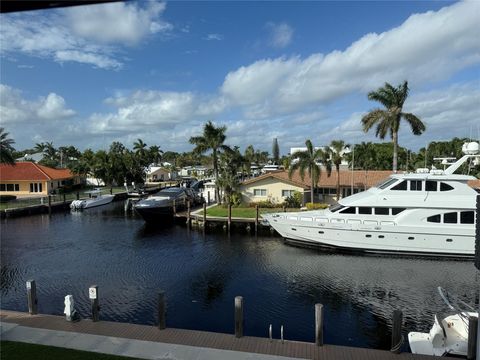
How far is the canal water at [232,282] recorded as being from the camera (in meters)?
15.4

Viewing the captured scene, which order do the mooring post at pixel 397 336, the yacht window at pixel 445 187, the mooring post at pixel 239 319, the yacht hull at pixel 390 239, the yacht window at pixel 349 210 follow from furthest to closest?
1. the yacht window at pixel 349 210
2. the yacht window at pixel 445 187
3. the yacht hull at pixel 390 239
4. the mooring post at pixel 239 319
5. the mooring post at pixel 397 336

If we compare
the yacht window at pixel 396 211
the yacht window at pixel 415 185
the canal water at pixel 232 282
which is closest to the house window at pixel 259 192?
the canal water at pixel 232 282

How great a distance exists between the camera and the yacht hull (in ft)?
80.2

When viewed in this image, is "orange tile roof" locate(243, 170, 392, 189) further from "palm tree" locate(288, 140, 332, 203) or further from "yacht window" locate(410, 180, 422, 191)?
"yacht window" locate(410, 180, 422, 191)

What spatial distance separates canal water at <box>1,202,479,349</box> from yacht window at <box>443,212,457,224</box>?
2543 mm

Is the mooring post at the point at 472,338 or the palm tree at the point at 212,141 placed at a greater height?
the palm tree at the point at 212,141

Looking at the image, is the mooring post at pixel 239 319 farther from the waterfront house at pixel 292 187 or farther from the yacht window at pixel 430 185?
the waterfront house at pixel 292 187

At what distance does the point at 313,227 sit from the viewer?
88.1 feet

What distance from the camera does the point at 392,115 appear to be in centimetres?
3844

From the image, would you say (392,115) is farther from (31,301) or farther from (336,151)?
(31,301)

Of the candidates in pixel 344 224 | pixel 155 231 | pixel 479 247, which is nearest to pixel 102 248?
pixel 155 231

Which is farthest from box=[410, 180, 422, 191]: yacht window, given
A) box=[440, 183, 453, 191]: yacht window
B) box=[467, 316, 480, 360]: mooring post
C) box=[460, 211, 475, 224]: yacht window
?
box=[467, 316, 480, 360]: mooring post

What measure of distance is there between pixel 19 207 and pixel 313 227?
35.0 meters

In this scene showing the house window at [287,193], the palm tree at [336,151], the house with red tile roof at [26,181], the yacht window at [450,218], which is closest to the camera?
the yacht window at [450,218]
